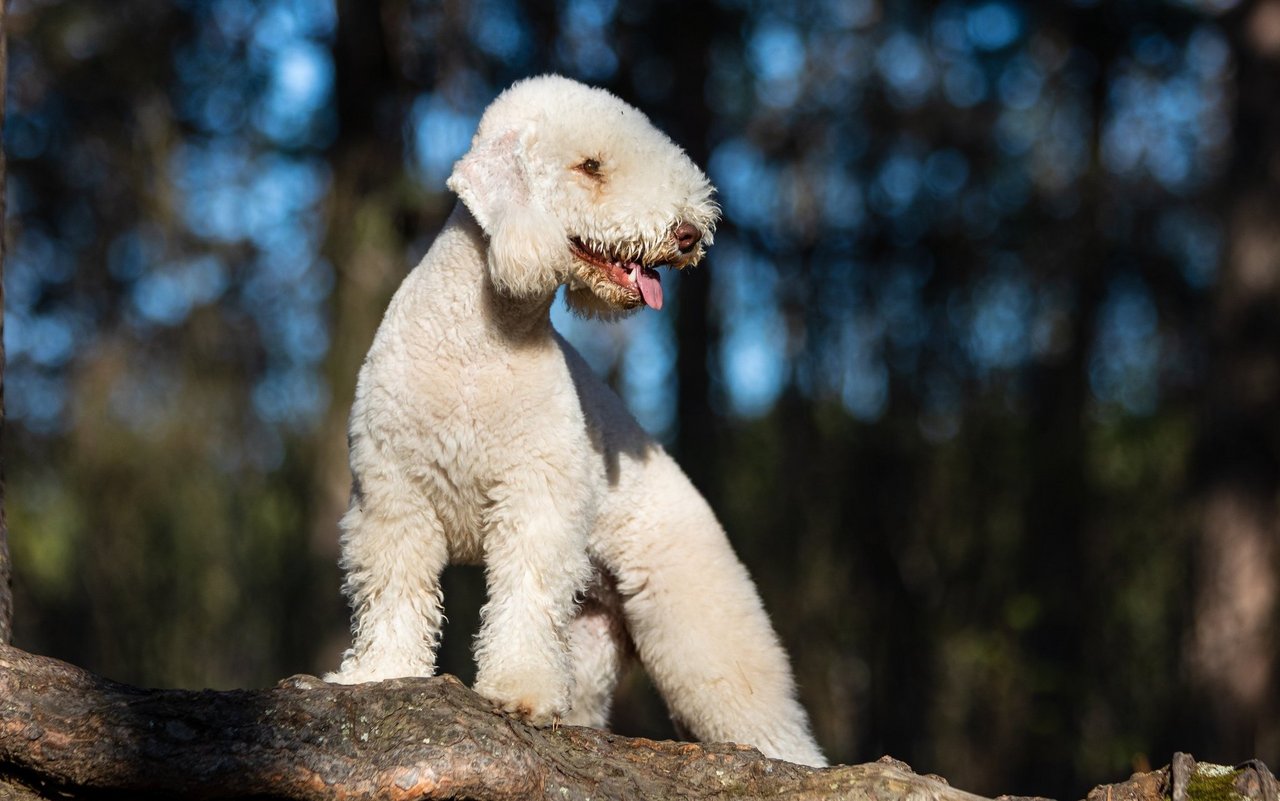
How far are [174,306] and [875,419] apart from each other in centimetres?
622

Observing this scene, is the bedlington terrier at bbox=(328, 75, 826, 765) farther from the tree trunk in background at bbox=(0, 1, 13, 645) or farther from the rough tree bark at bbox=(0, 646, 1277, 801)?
the tree trunk in background at bbox=(0, 1, 13, 645)

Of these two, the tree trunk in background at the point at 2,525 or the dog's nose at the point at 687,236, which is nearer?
the dog's nose at the point at 687,236

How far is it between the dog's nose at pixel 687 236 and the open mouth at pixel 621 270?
0.12 metres

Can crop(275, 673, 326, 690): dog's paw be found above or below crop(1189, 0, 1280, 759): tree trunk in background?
below

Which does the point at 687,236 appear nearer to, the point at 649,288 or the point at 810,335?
the point at 649,288

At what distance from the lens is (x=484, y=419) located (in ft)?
10.9

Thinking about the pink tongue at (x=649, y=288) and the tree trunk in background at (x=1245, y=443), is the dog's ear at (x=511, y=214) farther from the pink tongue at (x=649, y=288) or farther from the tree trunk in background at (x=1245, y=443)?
the tree trunk in background at (x=1245, y=443)

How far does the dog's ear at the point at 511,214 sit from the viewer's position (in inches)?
125

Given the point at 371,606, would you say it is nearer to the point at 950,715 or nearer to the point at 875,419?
the point at 875,419

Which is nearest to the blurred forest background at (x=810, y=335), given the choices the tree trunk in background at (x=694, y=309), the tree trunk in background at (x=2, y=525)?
the tree trunk in background at (x=694, y=309)

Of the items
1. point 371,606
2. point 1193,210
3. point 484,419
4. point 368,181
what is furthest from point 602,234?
point 1193,210

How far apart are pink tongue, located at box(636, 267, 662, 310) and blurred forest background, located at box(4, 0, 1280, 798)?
16.7ft

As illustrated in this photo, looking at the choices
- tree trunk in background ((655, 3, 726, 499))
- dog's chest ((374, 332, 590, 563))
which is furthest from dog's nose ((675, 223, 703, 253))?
tree trunk in background ((655, 3, 726, 499))

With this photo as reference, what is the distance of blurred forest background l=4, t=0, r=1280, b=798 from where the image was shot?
31.0 feet
